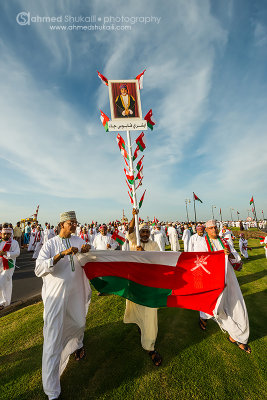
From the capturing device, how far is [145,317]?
10.9 feet

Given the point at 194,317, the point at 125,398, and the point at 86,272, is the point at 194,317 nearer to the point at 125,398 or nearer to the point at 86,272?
the point at 125,398

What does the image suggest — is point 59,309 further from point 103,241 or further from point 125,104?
point 103,241

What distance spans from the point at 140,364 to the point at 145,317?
2.07ft

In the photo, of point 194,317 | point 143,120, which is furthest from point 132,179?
point 194,317

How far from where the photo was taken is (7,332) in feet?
12.9

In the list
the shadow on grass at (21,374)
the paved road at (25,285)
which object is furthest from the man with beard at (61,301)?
the paved road at (25,285)

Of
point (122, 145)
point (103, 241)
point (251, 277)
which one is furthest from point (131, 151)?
point (251, 277)

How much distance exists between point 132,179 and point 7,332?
13.6 ft

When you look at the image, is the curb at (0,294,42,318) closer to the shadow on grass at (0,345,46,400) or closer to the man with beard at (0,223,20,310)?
the man with beard at (0,223,20,310)

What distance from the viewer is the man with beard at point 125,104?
4.69m

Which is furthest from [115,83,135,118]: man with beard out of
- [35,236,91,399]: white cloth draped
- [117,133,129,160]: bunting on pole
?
[35,236,91,399]: white cloth draped

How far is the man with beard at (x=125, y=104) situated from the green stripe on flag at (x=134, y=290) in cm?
375

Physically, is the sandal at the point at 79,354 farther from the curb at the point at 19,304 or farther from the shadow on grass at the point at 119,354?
the curb at the point at 19,304

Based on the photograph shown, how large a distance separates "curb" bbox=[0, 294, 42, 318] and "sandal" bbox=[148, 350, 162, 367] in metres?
4.12
